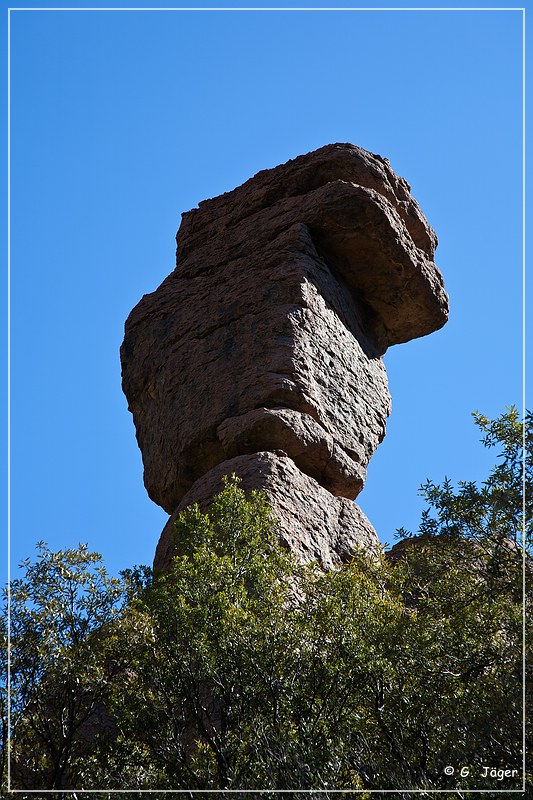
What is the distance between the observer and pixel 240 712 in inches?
413

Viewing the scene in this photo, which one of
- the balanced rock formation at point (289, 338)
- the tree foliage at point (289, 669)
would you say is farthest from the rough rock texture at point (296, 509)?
the tree foliage at point (289, 669)

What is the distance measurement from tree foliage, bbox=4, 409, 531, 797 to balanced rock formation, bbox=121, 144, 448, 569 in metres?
3.00

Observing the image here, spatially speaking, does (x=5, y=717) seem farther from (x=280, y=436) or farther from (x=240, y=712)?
(x=280, y=436)

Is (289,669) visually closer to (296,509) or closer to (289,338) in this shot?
(296,509)

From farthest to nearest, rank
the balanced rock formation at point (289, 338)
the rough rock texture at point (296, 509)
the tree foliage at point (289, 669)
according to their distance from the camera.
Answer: the balanced rock formation at point (289, 338) < the rough rock texture at point (296, 509) < the tree foliage at point (289, 669)

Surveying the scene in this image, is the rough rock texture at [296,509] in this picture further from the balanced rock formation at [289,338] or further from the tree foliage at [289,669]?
the tree foliage at [289,669]

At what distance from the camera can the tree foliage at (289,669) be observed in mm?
9961

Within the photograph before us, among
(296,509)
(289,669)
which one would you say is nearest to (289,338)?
(296,509)

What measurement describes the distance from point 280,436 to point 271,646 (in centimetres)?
557

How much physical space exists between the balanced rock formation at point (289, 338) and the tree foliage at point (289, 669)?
118 inches

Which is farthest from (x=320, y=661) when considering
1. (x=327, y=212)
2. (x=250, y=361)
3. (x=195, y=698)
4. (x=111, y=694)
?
(x=327, y=212)

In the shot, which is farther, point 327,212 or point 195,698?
point 327,212

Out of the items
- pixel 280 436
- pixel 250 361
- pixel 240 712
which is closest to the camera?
pixel 240 712

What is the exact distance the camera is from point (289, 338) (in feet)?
56.1
